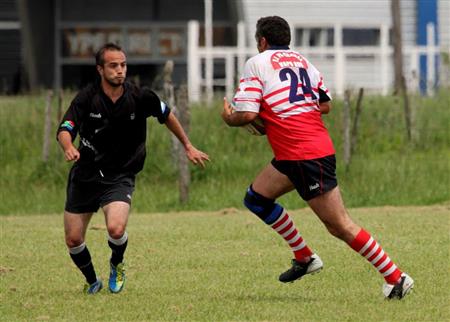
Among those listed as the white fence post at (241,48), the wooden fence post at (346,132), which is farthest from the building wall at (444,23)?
the wooden fence post at (346,132)

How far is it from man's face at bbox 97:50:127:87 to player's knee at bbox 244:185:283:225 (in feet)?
4.16

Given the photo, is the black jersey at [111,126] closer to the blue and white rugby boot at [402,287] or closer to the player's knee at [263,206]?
the player's knee at [263,206]

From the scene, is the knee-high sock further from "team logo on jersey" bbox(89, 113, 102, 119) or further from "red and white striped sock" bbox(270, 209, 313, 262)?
"team logo on jersey" bbox(89, 113, 102, 119)

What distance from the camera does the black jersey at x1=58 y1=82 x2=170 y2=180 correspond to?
10234 mm

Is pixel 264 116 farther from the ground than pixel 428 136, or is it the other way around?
pixel 264 116

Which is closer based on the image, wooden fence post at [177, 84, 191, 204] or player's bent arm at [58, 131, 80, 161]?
player's bent arm at [58, 131, 80, 161]

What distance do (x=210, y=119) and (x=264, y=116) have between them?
14.5 meters

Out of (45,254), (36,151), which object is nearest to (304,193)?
(45,254)

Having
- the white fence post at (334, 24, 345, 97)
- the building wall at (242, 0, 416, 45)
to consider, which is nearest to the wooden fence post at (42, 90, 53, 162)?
the white fence post at (334, 24, 345, 97)

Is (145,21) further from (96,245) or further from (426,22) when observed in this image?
(96,245)

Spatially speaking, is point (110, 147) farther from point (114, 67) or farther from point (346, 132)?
point (346, 132)

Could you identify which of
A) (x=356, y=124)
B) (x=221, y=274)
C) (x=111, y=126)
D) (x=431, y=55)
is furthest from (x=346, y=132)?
(x=431, y=55)

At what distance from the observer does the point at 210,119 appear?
79.8 feet

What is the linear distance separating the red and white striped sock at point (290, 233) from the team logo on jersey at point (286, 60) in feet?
3.93
